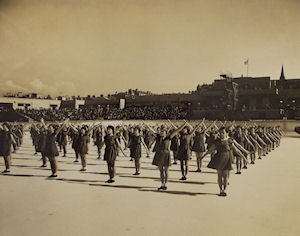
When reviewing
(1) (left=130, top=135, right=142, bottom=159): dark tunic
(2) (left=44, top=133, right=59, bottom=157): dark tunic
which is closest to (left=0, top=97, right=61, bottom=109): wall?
(2) (left=44, top=133, right=59, bottom=157): dark tunic

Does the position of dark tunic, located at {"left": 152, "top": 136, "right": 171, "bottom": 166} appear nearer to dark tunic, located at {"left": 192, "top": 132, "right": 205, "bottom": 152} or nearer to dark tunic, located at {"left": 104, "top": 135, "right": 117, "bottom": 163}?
dark tunic, located at {"left": 104, "top": 135, "right": 117, "bottom": 163}

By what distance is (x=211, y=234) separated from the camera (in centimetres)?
557

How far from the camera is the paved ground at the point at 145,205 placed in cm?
585

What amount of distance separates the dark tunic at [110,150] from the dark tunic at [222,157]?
10.7ft

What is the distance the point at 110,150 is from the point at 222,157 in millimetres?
3725

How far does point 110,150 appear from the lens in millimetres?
9984

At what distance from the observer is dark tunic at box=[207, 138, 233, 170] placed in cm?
832

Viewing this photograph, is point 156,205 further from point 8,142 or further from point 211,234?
point 8,142

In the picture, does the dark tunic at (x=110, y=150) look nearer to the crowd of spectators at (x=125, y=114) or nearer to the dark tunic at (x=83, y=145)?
the dark tunic at (x=83, y=145)

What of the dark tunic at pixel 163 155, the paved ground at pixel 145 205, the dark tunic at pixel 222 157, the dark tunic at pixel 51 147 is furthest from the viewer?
the dark tunic at pixel 51 147

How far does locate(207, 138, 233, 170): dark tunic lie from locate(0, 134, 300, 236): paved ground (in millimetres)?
868

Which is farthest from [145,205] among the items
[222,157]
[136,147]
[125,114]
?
[125,114]

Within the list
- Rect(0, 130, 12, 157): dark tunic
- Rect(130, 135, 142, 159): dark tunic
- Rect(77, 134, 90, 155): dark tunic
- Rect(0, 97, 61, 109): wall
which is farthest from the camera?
Rect(0, 97, 61, 109): wall

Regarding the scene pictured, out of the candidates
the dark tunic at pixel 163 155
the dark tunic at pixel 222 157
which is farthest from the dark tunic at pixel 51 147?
the dark tunic at pixel 222 157
